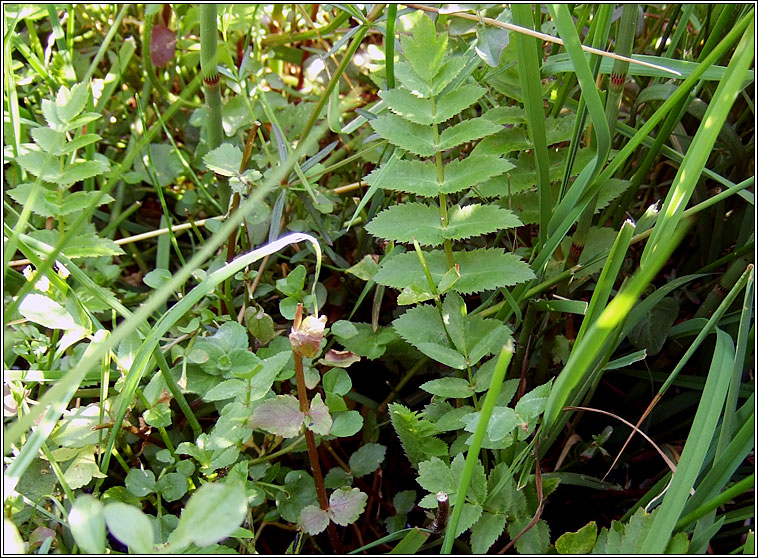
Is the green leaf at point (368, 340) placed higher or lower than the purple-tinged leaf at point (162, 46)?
lower

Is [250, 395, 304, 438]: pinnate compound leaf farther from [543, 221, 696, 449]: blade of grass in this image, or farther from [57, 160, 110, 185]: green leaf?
[57, 160, 110, 185]: green leaf

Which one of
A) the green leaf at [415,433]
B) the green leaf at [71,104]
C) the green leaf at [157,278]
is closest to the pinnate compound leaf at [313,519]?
the green leaf at [415,433]

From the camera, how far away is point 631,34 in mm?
786

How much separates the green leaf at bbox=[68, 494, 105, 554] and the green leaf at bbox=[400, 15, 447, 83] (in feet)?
1.73

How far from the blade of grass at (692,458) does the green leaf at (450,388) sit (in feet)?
0.67

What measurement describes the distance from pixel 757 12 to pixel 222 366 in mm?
633

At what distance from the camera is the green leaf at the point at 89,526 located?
423mm

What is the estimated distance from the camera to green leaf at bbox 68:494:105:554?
1.39 ft

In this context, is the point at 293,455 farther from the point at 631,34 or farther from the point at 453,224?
the point at 631,34

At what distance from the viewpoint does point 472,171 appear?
75 cm

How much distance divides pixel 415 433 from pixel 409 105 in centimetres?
35

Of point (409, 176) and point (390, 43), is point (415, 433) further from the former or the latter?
point (390, 43)

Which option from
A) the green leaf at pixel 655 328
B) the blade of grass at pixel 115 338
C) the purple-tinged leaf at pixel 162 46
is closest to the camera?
the blade of grass at pixel 115 338

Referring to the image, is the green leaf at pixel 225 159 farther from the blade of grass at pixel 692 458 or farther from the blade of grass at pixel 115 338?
the blade of grass at pixel 692 458
